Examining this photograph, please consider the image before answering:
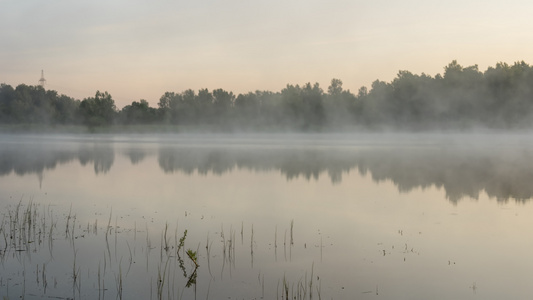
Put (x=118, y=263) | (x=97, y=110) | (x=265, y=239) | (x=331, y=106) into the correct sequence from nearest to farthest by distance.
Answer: (x=118, y=263), (x=265, y=239), (x=331, y=106), (x=97, y=110)

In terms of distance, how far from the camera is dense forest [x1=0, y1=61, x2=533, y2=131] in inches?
3765

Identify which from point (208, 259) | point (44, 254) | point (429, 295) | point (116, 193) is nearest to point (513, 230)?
point (429, 295)

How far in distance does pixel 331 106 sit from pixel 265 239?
109 meters

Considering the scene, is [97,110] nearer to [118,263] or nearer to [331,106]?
[331,106]

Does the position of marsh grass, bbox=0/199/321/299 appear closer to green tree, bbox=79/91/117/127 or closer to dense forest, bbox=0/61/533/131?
dense forest, bbox=0/61/533/131

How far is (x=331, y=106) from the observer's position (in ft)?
390

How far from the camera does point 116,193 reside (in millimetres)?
19688

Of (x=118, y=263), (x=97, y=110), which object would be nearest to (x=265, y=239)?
(x=118, y=263)

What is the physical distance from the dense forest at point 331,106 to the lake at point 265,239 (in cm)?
7922

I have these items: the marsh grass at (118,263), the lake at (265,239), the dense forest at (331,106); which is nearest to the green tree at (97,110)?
the dense forest at (331,106)

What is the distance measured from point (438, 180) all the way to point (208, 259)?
→ 1682 cm

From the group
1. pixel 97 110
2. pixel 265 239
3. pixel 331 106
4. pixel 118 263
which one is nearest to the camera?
pixel 118 263

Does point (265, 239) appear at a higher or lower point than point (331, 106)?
lower

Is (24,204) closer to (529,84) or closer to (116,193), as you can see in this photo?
(116,193)
